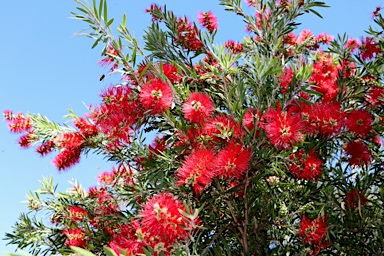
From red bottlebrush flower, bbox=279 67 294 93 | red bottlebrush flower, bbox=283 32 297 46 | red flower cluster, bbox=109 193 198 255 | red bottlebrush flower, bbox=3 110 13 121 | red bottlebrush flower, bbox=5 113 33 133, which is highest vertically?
red bottlebrush flower, bbox=283 32 297 46

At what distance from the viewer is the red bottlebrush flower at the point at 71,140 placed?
3262mm

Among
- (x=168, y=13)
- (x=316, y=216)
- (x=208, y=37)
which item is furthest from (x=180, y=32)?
(x=316, y=216)

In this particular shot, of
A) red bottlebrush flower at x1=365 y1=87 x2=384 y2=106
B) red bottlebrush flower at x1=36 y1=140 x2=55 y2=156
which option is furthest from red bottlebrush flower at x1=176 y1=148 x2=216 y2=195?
red bottlebrush flower at x1=36 y1=140 x2=55 y2=156

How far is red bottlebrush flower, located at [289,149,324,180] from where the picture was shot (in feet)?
9.30

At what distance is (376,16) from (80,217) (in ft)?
8.51

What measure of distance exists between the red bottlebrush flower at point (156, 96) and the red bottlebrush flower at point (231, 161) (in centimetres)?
38

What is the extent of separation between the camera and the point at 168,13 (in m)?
3.38

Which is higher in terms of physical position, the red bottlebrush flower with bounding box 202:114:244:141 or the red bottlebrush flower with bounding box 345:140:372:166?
the red bottlebrush flower with bounding box 345:140:372:166

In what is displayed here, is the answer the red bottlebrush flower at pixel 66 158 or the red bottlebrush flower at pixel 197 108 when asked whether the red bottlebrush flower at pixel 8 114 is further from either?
the red bottlebrush flower at pixel 197 108

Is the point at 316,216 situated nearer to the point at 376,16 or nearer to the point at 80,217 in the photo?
the point at 376,16

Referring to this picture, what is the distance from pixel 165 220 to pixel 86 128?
4.50 ft

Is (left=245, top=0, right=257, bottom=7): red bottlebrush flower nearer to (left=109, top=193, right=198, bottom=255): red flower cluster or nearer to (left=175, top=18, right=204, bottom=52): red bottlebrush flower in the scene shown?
(left=175, top=18, right=204, bottom=52): red bottlebrush flower

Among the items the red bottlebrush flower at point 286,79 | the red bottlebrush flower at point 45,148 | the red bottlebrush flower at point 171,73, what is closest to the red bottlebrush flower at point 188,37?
the red bottlebrush flower at point 171,73

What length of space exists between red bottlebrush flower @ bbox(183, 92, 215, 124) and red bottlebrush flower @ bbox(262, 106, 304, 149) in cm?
31
